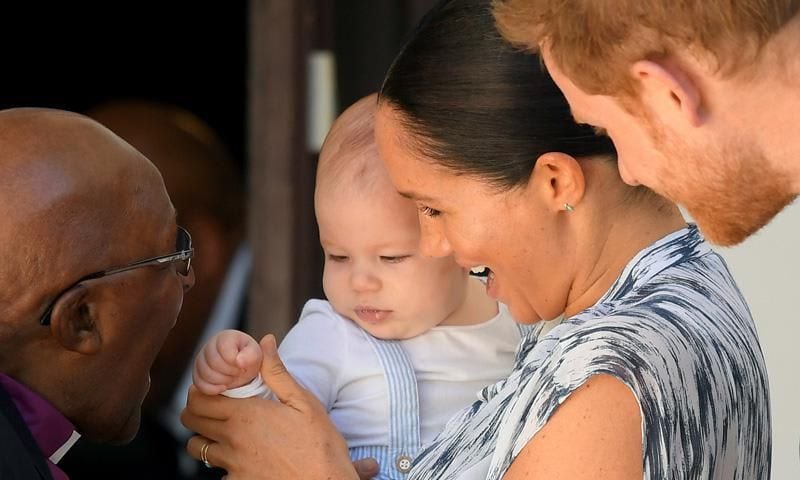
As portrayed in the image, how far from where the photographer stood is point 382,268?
8.45 ft

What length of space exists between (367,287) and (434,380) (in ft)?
0.85

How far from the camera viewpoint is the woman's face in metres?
2.03

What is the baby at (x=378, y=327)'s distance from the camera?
2.54 meters

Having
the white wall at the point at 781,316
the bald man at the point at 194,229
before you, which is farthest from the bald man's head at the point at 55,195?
the bald man at the point at 194,229

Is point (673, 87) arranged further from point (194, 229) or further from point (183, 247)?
point (194, 229)

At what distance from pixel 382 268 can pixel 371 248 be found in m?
0.05

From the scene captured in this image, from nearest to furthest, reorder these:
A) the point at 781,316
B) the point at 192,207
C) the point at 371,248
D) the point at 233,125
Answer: the point at 371,248, the point at 781,316, the point at 192,207, the point at 233,125

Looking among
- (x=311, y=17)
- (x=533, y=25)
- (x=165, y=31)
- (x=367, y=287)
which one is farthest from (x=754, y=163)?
(x=165, y=31)

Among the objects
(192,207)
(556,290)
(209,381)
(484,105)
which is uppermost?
(484,105)

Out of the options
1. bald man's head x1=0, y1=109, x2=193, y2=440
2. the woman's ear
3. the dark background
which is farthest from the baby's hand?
the dark background

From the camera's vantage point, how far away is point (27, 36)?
7.58 m

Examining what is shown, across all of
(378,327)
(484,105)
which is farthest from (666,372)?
(378,327)

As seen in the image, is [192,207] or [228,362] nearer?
[228,362]

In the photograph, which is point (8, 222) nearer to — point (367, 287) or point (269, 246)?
point (367, 287)
